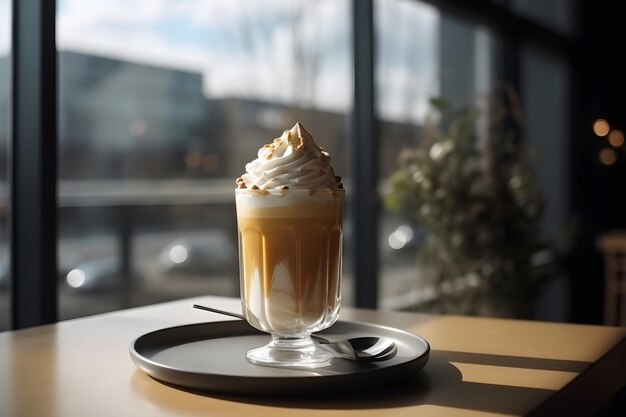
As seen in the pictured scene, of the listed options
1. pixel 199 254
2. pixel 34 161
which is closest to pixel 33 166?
pixel 34 161

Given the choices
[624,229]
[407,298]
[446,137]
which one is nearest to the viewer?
[446,137]

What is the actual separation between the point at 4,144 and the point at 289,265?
1.02m

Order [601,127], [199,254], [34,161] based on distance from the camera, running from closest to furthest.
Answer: [34,161] → [199,254] → [601,127]

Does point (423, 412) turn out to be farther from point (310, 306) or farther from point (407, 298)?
point (407, 298)

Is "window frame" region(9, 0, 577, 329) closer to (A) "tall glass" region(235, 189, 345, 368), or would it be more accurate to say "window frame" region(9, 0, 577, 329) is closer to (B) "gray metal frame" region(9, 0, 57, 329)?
(B) "gray metal frame" region(9, 0, 57, 329)

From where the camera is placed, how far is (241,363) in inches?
34.9

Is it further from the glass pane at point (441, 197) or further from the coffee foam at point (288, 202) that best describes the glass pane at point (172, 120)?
the coffee foam at point (288, 202)

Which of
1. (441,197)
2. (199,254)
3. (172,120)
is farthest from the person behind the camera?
(441,197)

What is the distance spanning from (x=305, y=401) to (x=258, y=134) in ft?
6.23

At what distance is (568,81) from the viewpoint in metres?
4.55

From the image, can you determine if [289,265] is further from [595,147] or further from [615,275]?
[595,147]

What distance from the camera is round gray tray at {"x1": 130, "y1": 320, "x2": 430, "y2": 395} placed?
0.76 meters

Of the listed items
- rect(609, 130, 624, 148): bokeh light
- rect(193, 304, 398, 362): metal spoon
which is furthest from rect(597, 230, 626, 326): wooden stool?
rect(193, 304, 398, 362): metal spoon

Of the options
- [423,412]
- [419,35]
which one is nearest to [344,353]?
[423,412]
